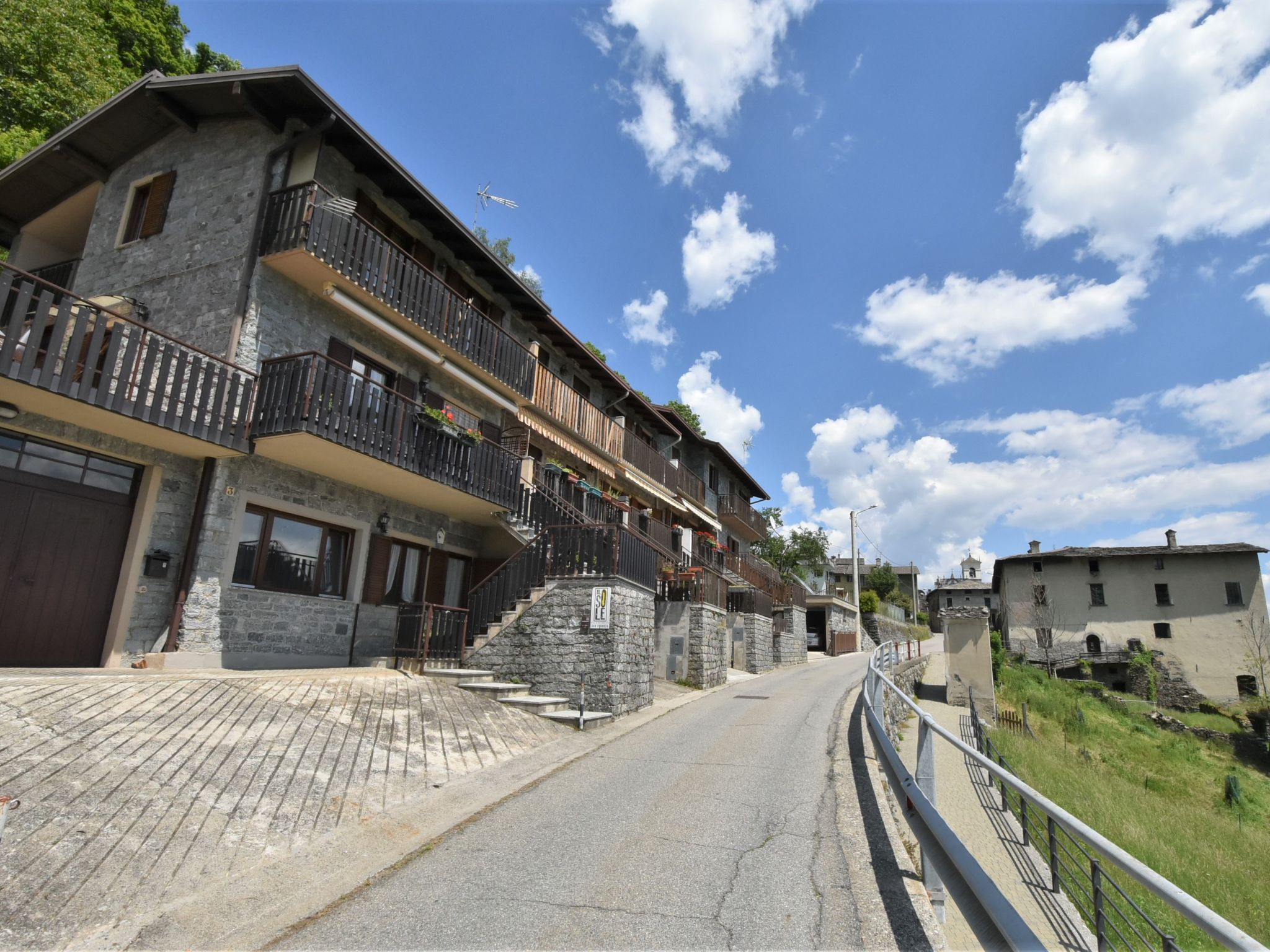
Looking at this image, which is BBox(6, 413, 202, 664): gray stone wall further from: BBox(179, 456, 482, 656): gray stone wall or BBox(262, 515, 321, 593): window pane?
BBox(262, 515, 321, 593): window pane

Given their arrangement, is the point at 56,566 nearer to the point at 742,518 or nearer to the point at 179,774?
the point at 179,774

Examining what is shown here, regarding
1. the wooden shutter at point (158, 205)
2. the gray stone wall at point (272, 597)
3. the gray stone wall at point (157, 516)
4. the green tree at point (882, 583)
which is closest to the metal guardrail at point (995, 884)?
the gray stone wall at point (272, 597)

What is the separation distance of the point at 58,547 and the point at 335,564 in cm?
418

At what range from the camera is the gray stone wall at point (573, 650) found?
12.5 metres

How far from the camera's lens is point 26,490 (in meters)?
9.29

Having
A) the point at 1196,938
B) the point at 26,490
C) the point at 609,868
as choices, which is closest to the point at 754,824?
the point at 609,868

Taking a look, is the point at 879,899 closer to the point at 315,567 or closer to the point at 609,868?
the point at 609,868

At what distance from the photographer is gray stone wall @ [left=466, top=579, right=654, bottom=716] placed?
12.5m

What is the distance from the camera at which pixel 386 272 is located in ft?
42.9

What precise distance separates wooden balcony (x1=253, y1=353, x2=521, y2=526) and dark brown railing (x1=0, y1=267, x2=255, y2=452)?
0.55 m

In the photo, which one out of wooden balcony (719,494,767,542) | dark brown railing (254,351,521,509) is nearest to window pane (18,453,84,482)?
dark brown railing (254,351,521,509)

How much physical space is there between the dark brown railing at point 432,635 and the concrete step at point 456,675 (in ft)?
0.94

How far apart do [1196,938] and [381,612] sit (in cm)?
1251

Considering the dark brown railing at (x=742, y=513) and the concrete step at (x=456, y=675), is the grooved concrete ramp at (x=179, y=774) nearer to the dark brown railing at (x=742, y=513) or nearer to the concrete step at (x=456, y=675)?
the concrete step at (x=456, y=675)
